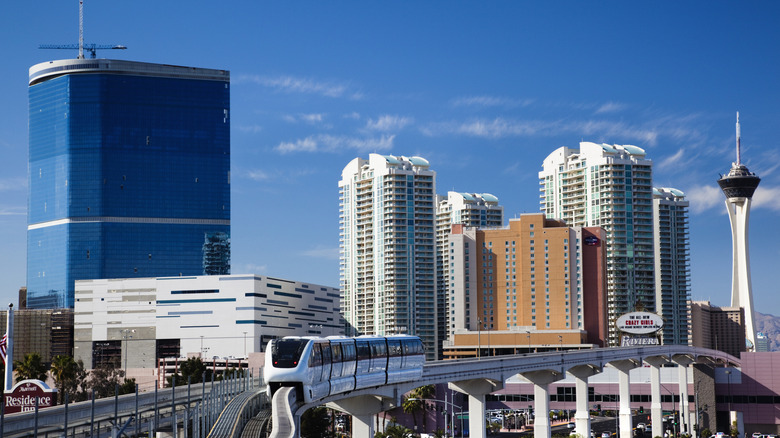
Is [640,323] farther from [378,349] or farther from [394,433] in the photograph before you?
[378,349]

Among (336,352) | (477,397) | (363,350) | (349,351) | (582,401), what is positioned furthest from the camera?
(582,401)

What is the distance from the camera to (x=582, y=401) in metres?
135

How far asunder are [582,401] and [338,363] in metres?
69.8

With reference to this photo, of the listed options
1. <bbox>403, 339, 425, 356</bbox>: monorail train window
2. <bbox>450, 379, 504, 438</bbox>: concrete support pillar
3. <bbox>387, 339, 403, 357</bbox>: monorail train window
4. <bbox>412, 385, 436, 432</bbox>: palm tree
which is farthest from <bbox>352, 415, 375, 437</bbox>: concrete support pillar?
<bbox>412, 385, 436, 432</bbox>: palm tree

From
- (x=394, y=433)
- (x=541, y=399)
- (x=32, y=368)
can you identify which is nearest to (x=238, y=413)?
(x=394, y=433)

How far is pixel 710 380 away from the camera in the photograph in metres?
174

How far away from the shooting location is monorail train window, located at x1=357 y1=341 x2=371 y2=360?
7838 centimetres

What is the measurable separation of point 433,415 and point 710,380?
49.9 m

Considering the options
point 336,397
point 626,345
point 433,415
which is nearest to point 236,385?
point 336,397

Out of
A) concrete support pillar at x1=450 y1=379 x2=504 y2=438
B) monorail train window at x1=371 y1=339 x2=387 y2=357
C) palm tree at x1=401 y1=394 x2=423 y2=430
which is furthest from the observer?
palm tree at x1=401 y1=394 x2=423 y2=430

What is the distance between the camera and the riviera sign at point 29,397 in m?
68.8

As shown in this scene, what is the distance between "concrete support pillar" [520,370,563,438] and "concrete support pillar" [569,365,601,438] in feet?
33.9

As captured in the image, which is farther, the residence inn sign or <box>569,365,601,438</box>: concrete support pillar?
the residence inn sign

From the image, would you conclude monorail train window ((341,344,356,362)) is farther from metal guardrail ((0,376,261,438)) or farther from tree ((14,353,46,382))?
tree ((14,353,46,382))
